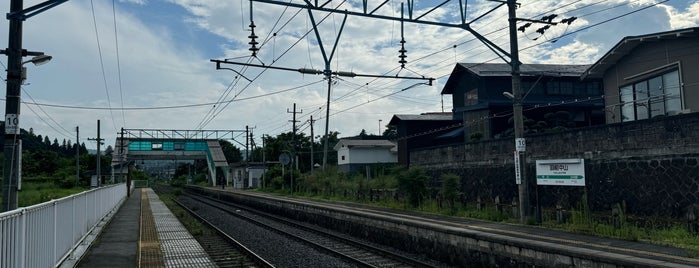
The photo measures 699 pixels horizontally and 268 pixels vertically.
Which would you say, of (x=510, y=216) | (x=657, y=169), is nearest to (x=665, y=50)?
(x=657, y=169)

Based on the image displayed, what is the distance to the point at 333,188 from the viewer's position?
108ft

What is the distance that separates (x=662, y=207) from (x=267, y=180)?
40766 millimetres

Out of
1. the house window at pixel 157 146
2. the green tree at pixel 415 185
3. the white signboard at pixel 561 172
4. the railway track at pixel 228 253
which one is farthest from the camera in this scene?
the house window at pixel 157 146

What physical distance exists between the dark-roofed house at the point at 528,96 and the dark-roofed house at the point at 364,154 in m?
15.2

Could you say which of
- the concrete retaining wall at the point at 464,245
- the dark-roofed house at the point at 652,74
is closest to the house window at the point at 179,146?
the concrete retaining wall at the point at 464,245

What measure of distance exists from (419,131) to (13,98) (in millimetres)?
29170

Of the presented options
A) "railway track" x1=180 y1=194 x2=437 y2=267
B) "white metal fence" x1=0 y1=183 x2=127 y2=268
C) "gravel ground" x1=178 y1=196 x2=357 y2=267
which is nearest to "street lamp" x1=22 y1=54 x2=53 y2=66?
"white metal fence" x1=0 y1=183 x2=127 y2=268

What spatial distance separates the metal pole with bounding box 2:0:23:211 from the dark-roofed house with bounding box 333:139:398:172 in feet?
123

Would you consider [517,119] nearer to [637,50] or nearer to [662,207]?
[662,207]

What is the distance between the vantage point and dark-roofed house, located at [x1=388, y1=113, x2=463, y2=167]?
1388 inches

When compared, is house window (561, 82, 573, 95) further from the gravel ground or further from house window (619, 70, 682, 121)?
the gravel ground

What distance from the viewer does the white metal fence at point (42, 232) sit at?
16.9 ft

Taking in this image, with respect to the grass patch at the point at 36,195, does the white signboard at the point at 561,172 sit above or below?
above

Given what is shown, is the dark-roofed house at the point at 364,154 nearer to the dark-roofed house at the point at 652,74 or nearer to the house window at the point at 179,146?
the house window at the point at 179,146
